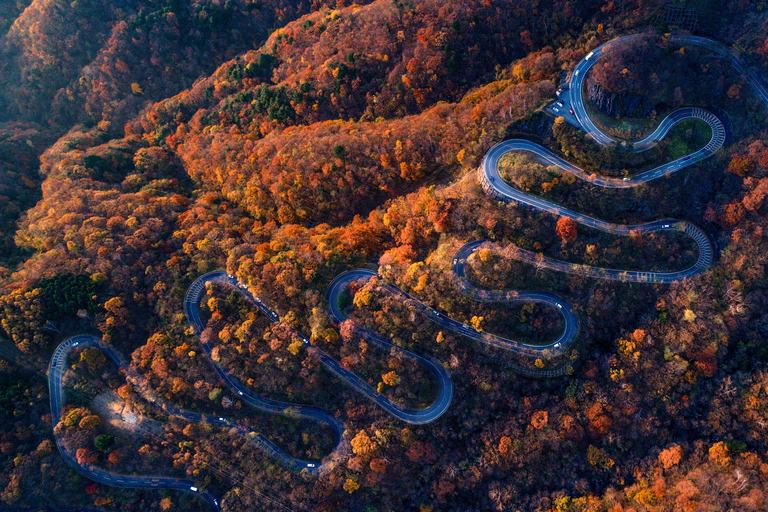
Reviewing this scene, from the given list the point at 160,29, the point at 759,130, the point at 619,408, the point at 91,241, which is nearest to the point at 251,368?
the point at 91,241

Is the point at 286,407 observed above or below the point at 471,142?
below

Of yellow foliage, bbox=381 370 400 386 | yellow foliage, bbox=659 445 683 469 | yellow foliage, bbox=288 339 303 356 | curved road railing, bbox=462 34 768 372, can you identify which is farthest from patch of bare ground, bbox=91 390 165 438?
yellow foliage, bbox=659 445 683 469

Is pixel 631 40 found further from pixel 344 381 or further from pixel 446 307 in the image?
pixel 344 381

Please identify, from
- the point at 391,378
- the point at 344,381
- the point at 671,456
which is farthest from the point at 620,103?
the point at 344,381

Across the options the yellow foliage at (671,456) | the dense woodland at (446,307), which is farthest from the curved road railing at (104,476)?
the yellow foliage at (671,456)

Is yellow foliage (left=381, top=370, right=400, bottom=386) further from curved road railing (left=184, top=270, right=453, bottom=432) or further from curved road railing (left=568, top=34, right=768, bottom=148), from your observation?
curved road railing (left=568, top=34, right=768, bottom=148)

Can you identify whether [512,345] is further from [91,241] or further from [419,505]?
[91,241]

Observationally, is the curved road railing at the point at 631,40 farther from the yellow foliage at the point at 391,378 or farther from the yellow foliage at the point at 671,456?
the yellow foliage at the point at 391,378
